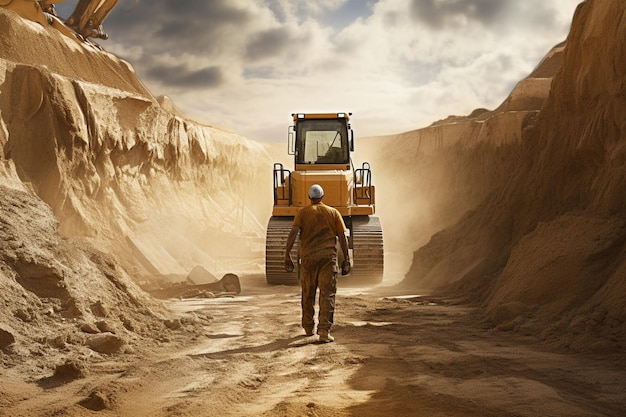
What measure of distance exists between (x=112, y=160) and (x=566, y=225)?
1407cm

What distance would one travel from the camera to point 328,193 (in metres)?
14.7

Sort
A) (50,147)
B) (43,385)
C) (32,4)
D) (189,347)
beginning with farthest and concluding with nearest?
(32,4) → (50,147) → (189,347) → (43,385)

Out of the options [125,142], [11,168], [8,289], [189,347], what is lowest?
[189,347]

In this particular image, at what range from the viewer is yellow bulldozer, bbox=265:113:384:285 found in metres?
14.7

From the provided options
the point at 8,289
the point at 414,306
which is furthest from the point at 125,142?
the point at 8,289

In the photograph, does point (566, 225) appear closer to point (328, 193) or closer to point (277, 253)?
point (328, 193)

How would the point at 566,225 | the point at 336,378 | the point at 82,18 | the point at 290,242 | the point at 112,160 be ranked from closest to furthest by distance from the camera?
1. the point at 336,378
2. the point at 290,242
3. the point at 566,225
4. the point at 112,160
5. the point at 82,18

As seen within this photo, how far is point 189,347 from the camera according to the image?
739 cm

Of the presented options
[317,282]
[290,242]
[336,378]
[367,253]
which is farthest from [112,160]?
[336,378]

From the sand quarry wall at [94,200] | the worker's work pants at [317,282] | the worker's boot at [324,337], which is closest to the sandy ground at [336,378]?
the worker's boot at [324,337]

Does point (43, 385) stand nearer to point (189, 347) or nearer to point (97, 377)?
point (97, 377)

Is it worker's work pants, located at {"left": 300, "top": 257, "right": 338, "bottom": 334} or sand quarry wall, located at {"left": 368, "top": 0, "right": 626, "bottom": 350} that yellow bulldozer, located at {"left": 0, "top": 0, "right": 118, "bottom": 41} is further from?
worker's work pants, located at {"left": 300, "top": 257, "right": 338, "bottom": 334}

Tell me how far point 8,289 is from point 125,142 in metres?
13.7

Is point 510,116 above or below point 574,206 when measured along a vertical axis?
above
